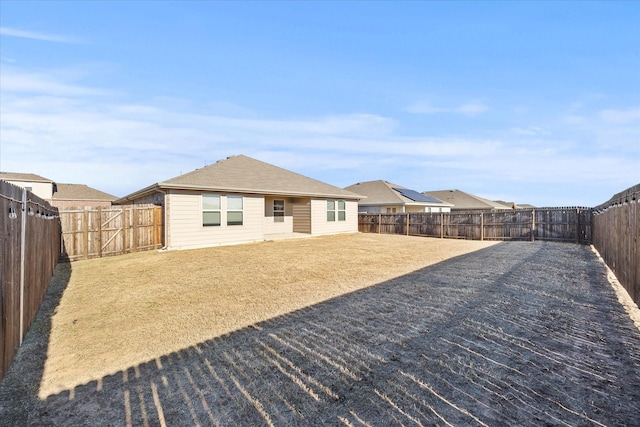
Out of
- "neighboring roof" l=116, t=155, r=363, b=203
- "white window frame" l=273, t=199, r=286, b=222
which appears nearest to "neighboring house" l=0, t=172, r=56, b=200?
"neighboring roof" l=116, t=155, r=363, b=203

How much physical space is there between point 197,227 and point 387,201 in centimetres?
1777

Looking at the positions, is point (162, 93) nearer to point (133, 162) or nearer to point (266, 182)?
point (266, 182)

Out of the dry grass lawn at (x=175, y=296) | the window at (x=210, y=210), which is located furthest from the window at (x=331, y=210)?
the dry grass lawn at (x=175, y=296)

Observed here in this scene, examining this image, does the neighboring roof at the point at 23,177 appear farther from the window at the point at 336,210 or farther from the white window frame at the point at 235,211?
the window at the point at 336,210

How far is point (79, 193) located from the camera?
3334 cm

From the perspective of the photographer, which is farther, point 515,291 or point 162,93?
point 162,93

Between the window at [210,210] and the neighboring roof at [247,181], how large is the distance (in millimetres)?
480

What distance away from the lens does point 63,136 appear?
14656mm

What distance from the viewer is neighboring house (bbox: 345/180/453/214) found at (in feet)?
85.7

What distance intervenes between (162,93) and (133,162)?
1106 centimetres

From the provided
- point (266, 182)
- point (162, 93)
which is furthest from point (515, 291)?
point (162, 93)

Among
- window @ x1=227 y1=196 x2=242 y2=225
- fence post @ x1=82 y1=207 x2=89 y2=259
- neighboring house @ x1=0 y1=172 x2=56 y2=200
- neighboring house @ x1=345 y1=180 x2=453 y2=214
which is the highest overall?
neighboring house @ x1=0 y1=172 x2=56 y2=200

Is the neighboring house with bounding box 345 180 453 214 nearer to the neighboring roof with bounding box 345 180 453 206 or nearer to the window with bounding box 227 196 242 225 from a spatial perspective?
the neighboring roof with bounding box 345 180 453 206

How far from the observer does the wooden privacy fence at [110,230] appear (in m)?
10.5
